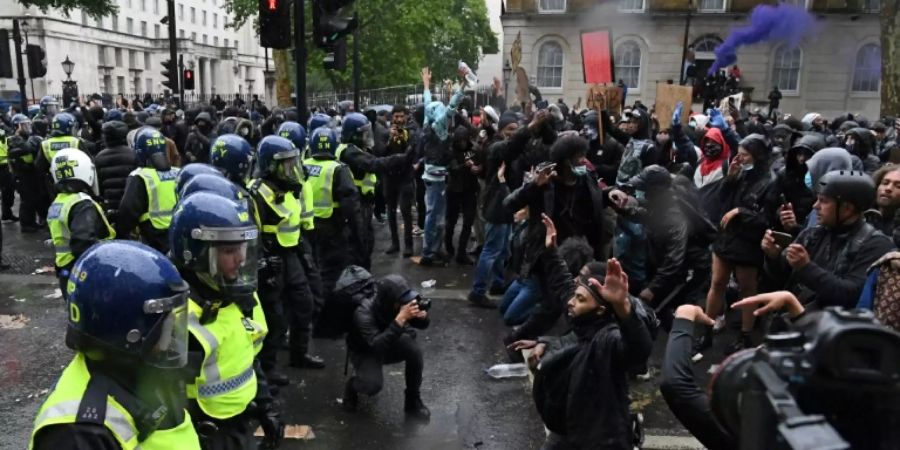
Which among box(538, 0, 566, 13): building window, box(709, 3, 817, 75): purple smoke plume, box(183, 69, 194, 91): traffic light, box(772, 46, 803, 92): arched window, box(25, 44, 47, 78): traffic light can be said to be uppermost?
box(538, 0, 566, 13): building window

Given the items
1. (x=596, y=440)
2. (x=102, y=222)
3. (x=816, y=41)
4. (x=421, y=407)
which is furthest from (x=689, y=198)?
(x=816, y=41)

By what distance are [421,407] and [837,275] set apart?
9.20 ft

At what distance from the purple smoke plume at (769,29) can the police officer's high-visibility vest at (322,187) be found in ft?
74.1

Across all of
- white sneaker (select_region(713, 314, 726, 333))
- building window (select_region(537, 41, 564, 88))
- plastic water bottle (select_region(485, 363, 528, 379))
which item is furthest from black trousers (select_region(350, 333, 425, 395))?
building window (select_region(537, 41, 564, 88))

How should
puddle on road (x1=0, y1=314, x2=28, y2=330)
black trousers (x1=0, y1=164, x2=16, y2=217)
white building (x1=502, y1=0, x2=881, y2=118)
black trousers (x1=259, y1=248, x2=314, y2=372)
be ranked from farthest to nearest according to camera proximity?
white building (x1=502, y1=0, x2=881, y2=118) < black trousers (x1=0, y1=164, x2=16, y2=217) < puddle on road (x1=0, y1=314, x2=28, y2=330) < black trousers (x1=259, y1=248, x2=314, y2=372)

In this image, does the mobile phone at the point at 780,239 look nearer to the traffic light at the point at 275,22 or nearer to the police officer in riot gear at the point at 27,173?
the traffic light at the point at 275,22

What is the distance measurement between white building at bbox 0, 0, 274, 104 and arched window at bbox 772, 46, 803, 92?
24.0 metres

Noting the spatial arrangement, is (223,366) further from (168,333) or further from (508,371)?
(508,371)

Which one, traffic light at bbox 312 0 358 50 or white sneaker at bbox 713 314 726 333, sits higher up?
traffic light at bbox 312 0 358 50

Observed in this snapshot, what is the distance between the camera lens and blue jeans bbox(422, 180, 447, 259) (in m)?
8.50

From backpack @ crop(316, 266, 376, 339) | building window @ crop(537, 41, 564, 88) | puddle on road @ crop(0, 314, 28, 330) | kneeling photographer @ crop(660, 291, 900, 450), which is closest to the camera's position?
kneeling photographer @ crop(660, 291, 900, 450)

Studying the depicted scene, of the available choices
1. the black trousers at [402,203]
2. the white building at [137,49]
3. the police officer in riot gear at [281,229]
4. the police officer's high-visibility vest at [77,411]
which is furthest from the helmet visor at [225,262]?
the white building at [137,49]

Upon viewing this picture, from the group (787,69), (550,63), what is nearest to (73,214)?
(550,63)

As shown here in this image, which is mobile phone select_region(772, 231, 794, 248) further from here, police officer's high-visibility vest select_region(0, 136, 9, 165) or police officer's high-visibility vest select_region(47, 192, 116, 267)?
police officer's high-visibility vest select_region(0, 136, 9, 165)
